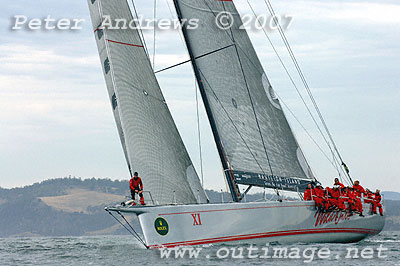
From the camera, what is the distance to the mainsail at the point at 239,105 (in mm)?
17719

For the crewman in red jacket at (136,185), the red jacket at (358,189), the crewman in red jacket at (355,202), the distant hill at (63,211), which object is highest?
the distant hill at (63,211)

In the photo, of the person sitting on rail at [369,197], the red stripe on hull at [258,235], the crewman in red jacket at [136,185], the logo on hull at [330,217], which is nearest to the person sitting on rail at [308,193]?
the logo on hull at [330,217]

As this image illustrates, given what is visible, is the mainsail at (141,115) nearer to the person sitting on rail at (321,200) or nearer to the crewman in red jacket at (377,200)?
the person sitting on rail at (321,200)

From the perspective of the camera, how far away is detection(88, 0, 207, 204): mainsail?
1593 centimetres

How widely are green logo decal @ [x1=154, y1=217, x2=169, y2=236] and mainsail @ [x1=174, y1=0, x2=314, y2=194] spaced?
2.43 m

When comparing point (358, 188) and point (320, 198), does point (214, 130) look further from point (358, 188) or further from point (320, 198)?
point (358, 188)

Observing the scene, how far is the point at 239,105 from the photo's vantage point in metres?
18.2

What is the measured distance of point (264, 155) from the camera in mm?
18234

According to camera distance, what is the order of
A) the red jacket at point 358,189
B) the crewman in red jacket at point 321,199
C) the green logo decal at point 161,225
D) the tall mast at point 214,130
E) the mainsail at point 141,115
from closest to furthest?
1. the green logo decal at point 161,225
2. the mainsail at point 141,115
3. the tall mast at point 214,130
4. the crewman in red jacket at point 321,199
5. the red jacket at point 358,189

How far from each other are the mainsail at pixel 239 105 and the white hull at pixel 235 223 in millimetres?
1085

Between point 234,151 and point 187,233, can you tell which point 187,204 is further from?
point 234,151

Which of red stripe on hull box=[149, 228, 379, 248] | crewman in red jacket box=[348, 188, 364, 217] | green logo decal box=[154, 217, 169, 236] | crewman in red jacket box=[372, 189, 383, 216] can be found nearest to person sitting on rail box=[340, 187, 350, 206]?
crewman in red jacket box=[348, 188, 364, 217]

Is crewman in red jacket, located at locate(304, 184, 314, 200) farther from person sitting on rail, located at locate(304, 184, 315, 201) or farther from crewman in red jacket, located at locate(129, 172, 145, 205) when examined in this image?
crewman in red jacket, located at locate(129, 172, 145, 205)

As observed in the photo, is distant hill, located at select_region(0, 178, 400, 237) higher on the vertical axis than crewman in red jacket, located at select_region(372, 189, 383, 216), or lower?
higher
